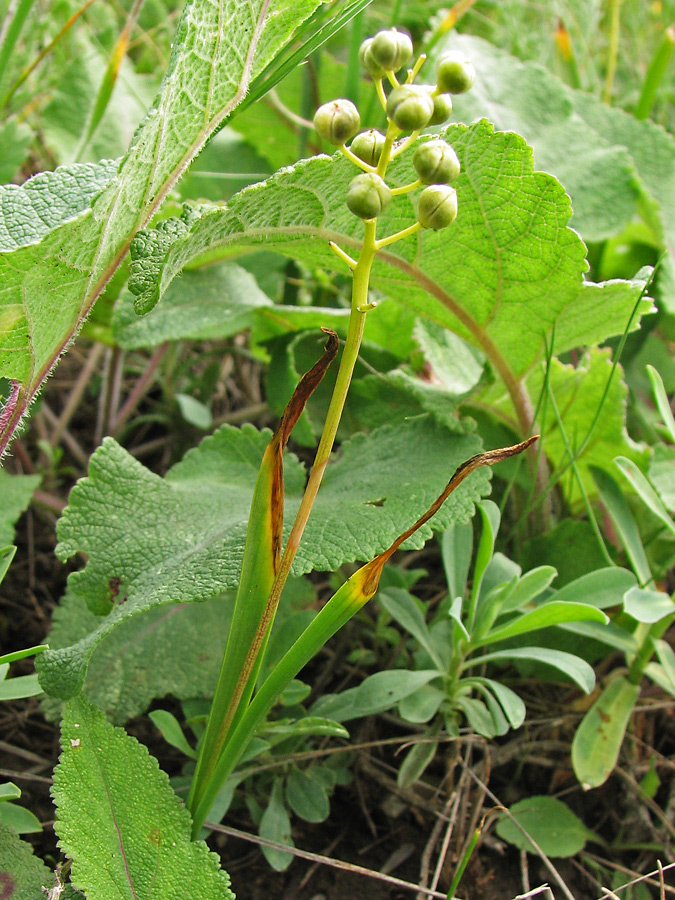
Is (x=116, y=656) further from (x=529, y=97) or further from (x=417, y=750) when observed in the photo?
(x=529, y=97)

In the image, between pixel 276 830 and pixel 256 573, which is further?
pixel 276 830

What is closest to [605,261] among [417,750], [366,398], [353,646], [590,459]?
[590,459]

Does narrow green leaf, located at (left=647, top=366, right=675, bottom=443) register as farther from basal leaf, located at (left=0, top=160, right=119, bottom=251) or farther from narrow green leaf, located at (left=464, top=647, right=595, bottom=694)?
basal leaf, located at (left=0, top=160, right=119, bottom=251)

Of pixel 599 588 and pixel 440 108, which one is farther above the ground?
pixel 440 108

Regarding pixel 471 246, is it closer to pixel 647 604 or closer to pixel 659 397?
pixel 659 397

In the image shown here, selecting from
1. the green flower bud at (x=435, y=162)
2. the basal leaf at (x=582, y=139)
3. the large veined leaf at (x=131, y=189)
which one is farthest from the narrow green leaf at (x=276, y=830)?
the basal leaf at (x=582, y=139)

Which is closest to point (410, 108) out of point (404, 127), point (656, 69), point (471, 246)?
point (404, 127)

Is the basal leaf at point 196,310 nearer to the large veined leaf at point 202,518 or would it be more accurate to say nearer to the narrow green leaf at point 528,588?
the large veined leaf at point 202,518
